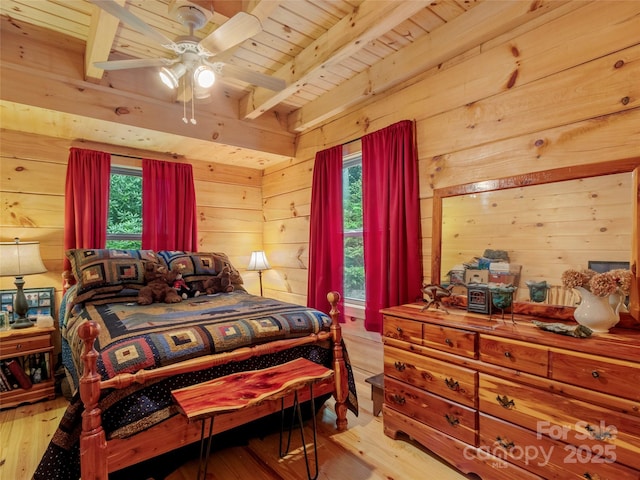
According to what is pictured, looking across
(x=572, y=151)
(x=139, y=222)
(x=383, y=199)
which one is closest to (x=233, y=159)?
(x=139, y=222)

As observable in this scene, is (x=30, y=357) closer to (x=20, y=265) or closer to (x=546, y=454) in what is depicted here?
(x=20, y=265)

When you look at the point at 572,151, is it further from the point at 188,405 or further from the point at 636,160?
the point at 188,405

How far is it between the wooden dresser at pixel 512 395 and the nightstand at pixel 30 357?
2412 millimetres

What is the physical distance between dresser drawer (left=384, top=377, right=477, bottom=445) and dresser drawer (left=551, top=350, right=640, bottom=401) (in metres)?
0.47

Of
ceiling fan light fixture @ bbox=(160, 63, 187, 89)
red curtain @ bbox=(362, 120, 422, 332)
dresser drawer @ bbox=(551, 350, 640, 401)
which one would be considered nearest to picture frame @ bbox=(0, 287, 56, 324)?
ceiling fan light fixture @ bbox=(160, 63, 187, 89)

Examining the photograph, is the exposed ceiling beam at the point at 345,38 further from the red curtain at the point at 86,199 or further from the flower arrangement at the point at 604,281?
the red curtain at the point at 86,199

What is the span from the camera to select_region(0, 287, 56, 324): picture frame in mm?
2592

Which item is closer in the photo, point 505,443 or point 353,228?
point 505,443

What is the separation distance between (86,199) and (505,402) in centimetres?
337

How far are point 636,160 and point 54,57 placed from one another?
3434mm

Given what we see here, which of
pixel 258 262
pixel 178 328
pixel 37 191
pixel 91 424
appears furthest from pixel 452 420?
pixel 37 191

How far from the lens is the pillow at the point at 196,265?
2838 millimetres

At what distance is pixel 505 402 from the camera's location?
1461 mm

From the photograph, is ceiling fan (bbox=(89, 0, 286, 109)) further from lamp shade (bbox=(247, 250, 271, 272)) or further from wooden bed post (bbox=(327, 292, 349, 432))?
lamp shade (bbox=(247, 250, 271, 272))
